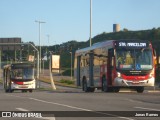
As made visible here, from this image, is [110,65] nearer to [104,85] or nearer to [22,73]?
[104,85]

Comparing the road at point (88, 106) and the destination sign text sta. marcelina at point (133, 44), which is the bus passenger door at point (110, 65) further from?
the road at point (88, 106)

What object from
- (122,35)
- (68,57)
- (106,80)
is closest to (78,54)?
(106,80)

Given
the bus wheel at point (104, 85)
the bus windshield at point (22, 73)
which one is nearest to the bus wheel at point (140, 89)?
the bus wheel at point (104, 85)

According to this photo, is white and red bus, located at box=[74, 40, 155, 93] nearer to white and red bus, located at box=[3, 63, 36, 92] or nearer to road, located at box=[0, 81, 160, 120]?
road, located at box=[0, 81, 160, 120]

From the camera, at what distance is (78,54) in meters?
43.2

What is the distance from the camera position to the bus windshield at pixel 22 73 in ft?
161

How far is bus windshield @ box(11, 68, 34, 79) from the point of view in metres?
49.2

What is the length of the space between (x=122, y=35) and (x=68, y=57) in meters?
24.7

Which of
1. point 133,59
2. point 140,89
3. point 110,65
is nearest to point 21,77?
point 140,89

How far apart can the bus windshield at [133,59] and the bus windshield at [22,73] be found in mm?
16551

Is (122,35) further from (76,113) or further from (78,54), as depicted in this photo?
(76,113)

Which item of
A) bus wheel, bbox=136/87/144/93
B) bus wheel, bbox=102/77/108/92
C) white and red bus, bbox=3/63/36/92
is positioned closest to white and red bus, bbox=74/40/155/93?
bus wheel, bbox=102/77/108/92

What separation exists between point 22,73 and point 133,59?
1732cm

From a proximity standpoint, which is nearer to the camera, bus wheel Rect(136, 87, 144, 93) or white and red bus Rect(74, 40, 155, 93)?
white and red bus Rect(74, 40, 155, 93)
